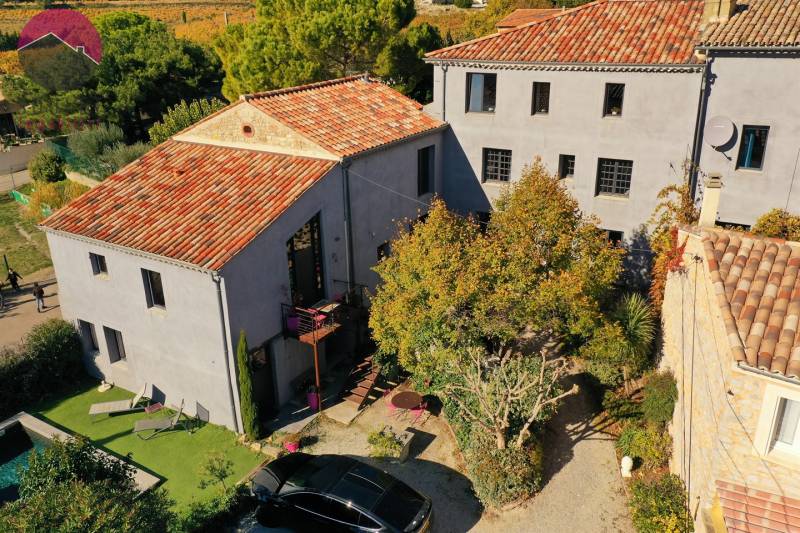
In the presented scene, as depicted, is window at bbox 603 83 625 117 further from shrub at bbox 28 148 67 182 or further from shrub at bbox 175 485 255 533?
shrub at bbox 28 148 67 182

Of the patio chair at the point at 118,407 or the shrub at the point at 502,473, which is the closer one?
the shrub at the point at 502,473

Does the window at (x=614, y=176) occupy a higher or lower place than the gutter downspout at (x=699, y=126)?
lower

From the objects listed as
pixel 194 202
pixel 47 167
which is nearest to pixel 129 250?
pixel 194 202

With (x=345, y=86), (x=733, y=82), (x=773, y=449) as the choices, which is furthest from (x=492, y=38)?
(x=773, y=449)

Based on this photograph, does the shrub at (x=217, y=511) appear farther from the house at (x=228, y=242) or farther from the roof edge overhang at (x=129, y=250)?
the roof edge overhang at (x=129, y=250)

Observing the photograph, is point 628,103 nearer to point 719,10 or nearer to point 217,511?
point 719,10

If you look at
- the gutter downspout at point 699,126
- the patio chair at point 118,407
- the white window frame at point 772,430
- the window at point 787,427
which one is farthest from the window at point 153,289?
the gutter downspout at point 699,126

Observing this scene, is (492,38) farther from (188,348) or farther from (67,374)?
(67,374)

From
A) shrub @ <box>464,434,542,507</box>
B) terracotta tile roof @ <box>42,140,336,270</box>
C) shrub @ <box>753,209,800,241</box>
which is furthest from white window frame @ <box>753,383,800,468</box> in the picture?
terracotta tile roof @ <box>42,140,336,270</box>
